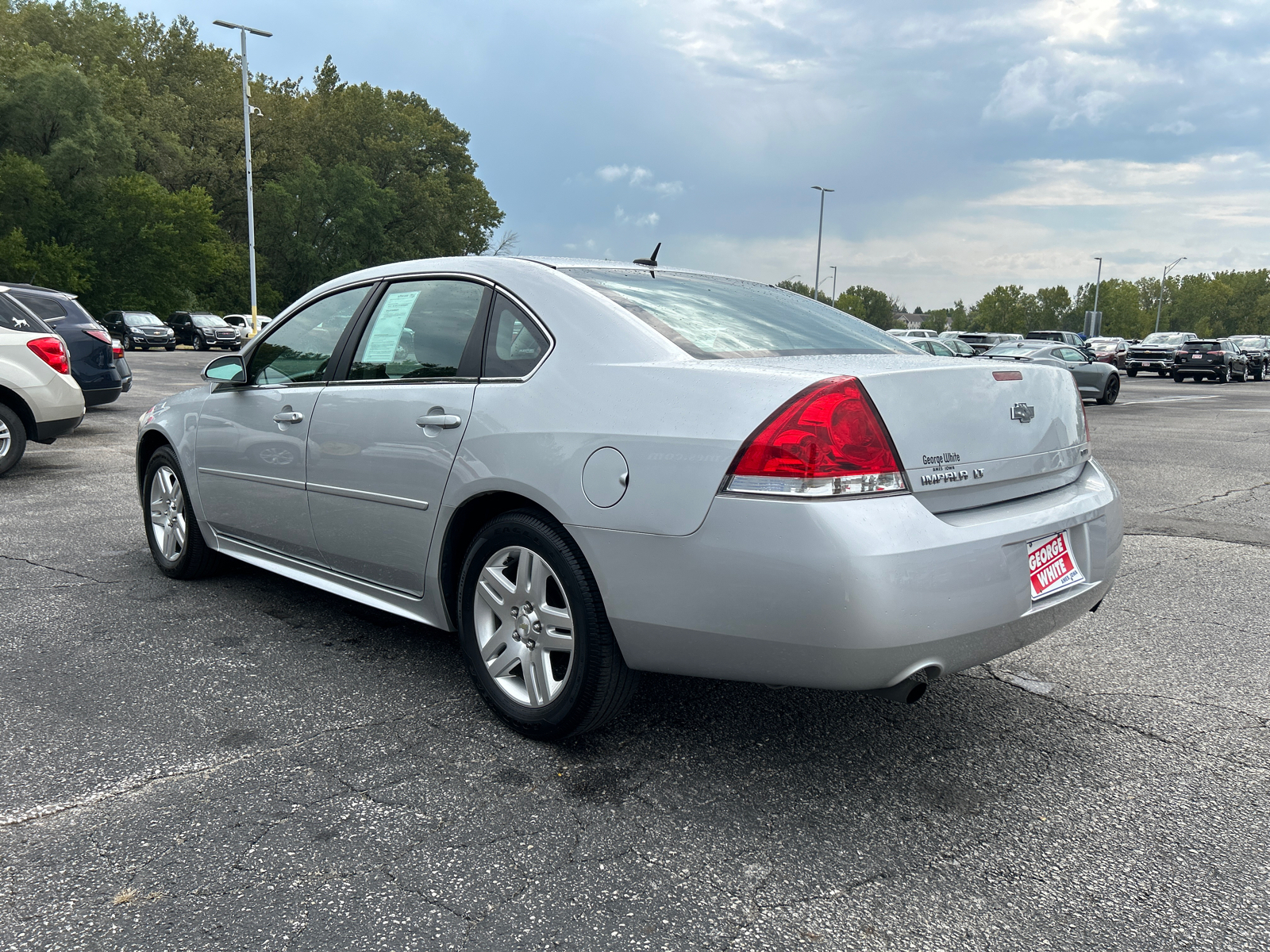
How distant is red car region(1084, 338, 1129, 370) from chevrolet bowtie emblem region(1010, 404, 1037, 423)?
40322 mm

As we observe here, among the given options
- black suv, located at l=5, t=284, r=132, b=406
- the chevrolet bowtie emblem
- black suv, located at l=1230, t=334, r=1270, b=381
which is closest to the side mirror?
the chevrolet bowtie emblem

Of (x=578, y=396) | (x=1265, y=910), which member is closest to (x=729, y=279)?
(x=578, y=396)

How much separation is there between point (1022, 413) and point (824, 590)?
1.00 m

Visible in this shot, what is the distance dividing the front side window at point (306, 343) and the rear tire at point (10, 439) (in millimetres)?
5085

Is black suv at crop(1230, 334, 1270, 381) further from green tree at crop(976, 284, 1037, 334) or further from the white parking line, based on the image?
green tree at crop(976, 284, 1037, 334)

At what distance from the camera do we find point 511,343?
128 inches

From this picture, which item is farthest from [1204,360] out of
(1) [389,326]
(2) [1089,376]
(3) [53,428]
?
(1) [389,326]

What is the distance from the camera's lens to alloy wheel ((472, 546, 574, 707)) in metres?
2.98

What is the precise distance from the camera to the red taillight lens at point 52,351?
8.43 m

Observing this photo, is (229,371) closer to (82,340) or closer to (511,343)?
(511,343)

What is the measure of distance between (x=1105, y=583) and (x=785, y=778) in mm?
1242

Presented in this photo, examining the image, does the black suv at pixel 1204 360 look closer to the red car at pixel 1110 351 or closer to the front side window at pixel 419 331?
the red car at pixel 1110 351

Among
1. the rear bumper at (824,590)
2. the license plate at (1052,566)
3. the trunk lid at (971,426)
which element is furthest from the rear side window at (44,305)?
the license plate at (1052,566)

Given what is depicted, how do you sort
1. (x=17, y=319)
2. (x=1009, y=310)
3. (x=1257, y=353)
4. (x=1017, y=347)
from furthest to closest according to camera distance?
(x=1009, y=310) < (x=1257, y=353) < (x=1017, y=347) < (x=17, y=319)
